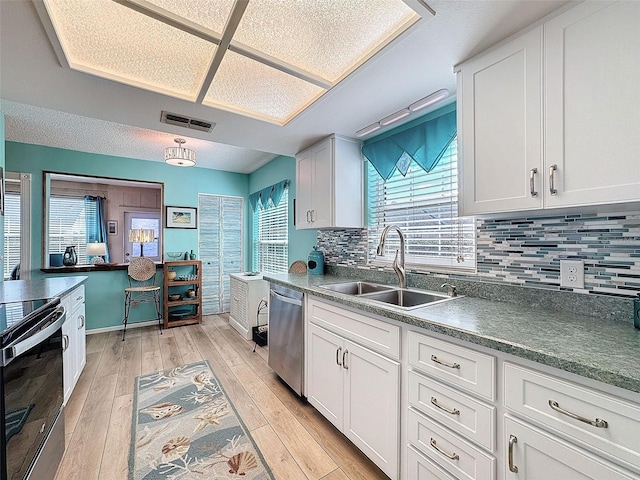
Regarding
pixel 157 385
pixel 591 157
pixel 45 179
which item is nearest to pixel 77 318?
pixel 157 385

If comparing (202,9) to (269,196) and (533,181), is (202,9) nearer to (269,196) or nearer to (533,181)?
(533,181)

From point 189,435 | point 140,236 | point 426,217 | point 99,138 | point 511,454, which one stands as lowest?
point 189,435

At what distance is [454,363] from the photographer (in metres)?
1.10

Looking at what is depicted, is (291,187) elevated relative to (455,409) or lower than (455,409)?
elevated

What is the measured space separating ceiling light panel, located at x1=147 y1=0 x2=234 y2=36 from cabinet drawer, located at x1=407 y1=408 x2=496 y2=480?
193 centimetres

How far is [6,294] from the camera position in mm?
1890

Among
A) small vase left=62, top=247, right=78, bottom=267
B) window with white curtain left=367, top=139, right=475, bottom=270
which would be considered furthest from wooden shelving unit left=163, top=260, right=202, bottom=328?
window with white curtain left=367, top=139, right=475, bottom=270

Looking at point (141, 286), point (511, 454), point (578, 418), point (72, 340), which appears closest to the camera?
point (578, 418)

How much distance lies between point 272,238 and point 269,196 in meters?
0.64

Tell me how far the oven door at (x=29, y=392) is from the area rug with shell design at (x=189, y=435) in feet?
1.41

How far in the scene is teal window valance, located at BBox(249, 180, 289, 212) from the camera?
392 centimetres

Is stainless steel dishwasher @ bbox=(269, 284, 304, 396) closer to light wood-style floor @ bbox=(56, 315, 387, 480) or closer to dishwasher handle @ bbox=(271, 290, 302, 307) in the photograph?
dishwasher handle @ bbox=(271, 290, 302, 307)

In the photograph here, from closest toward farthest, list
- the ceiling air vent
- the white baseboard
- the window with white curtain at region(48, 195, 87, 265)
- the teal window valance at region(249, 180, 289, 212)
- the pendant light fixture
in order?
1. the ceiling air vent
2. the pendant light fixture
3. the white baseboard
4. the teal window valance at region(249, 180, 289, 212)
5. the window with white curtain at region(48, 195, 87, 265)

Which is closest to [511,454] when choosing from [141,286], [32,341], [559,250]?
[559,250]
